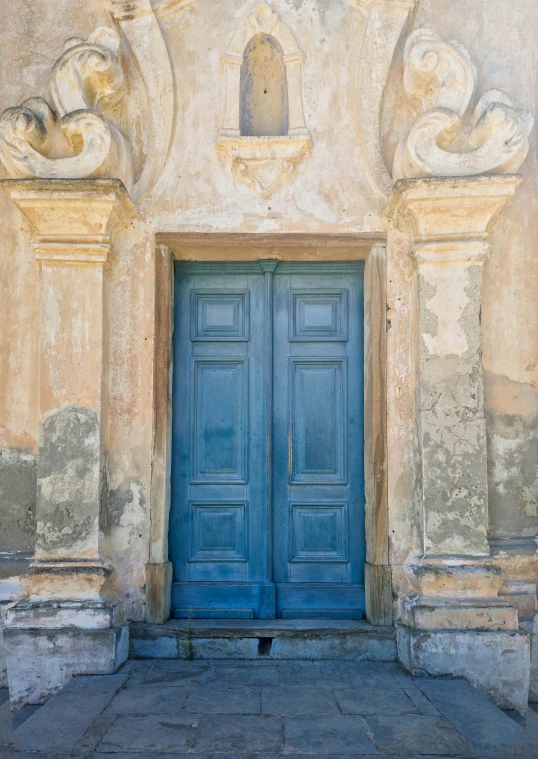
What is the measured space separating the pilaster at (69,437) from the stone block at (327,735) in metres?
1.28

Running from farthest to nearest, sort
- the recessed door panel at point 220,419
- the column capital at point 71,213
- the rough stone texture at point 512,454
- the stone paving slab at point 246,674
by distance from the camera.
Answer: the recessed door panel at point 220,419 → the rough stone texture at point 512,454 → the column capital at point 71,213 → the stone paving slab at point 246,674

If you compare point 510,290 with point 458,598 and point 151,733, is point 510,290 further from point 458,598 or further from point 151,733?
point 151,733

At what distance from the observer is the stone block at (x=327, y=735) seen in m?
3.24

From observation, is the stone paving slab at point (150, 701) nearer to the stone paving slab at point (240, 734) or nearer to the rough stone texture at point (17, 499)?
the stone paving slab at point (240, 734)

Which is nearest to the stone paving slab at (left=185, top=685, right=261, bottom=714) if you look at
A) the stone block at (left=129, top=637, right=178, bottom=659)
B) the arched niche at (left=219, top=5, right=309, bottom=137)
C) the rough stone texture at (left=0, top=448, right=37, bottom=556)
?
the stone block at (left=129, top=637, right=178, bottom=659)

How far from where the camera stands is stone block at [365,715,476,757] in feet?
10.6

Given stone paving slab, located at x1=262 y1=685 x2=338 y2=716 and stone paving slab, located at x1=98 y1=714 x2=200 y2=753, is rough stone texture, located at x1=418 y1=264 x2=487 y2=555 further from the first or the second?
stone paving slab, located at x1=98 y1=714 x2=200 y2=753

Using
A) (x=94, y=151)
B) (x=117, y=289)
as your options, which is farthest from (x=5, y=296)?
(x=94, y=151)

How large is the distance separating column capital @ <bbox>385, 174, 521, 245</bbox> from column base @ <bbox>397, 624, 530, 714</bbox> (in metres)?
2.33

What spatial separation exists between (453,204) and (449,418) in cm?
129

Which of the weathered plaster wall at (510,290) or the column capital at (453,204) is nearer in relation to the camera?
the column capital at (453,204)

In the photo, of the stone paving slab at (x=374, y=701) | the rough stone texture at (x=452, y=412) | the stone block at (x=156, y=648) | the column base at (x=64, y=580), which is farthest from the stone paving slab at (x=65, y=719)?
the rough stone texture at (x=452, y=412)

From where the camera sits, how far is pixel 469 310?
4.55 meters

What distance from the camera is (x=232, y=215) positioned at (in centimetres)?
480
